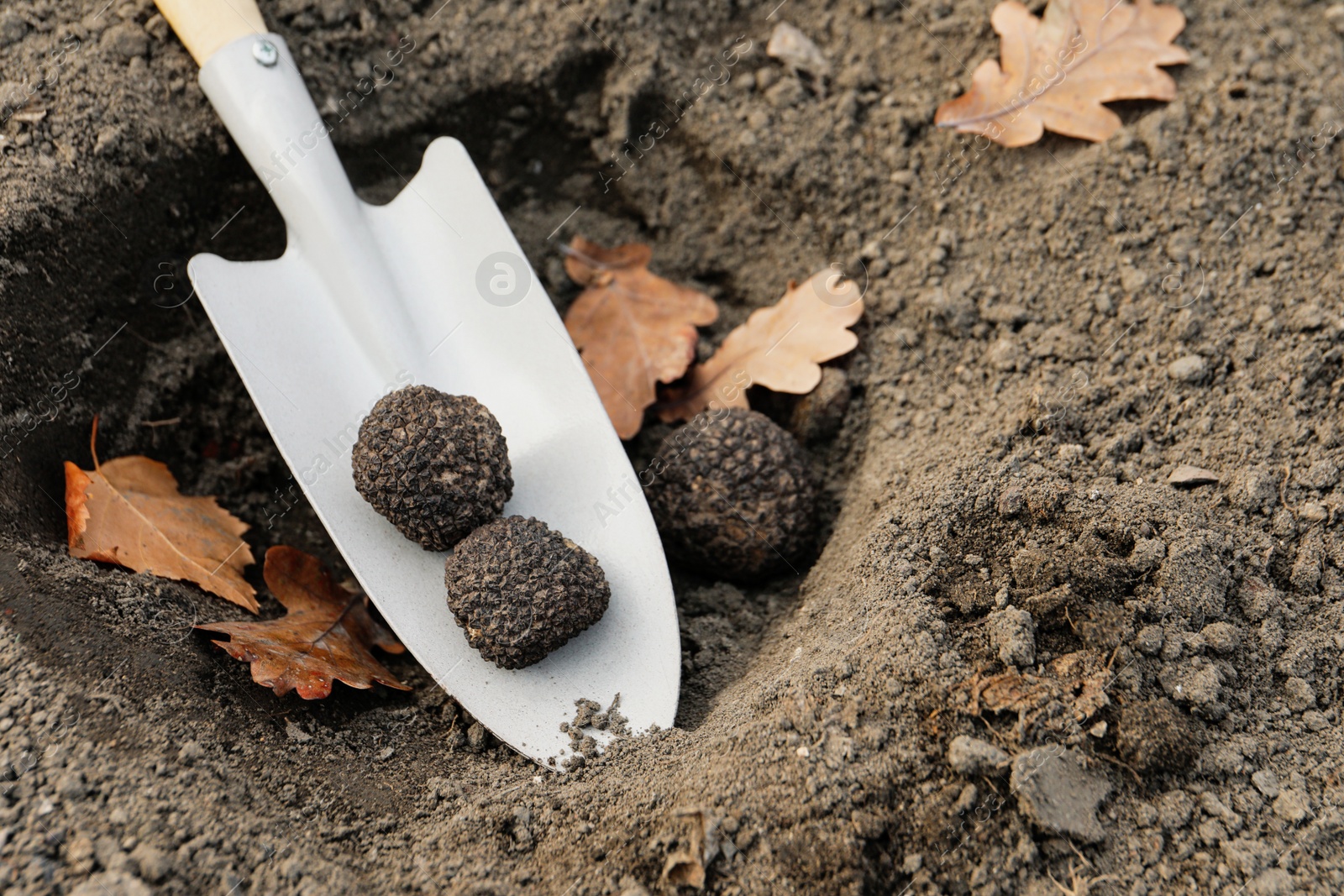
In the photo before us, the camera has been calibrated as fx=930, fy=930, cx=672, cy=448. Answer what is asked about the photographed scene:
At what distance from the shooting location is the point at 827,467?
2.31m

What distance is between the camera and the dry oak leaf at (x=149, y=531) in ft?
6.31

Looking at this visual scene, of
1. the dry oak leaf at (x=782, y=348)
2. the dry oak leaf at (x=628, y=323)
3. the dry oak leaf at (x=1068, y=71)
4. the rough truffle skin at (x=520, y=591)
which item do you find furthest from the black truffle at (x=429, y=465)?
the dry oak leaf at (x=1068, y=71)

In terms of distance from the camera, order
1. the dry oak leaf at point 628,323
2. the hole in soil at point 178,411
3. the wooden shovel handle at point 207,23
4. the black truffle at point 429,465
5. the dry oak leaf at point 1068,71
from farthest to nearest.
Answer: the dry oak leaf at point 628,323, the dry oak leaf at point 1068,71, the wooden shovel handle at point 207,23, the black truffle at point 429,465, the hole in soil at point 178,411

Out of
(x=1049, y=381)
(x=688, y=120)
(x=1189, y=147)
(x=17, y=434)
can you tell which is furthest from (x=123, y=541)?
(x=1189, y=147)

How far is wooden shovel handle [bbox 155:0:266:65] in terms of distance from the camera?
2.06 m

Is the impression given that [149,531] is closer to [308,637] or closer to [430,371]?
[308,637]

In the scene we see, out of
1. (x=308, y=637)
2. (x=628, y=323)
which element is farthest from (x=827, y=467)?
(x=308, y=637)

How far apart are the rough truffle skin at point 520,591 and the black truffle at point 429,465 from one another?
0.08m

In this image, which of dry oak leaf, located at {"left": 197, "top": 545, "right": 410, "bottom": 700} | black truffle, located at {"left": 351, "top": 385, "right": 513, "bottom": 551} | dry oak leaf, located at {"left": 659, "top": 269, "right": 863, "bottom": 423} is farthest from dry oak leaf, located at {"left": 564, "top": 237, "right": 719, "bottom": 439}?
dry oak leaf, located at {"left": 197, "top": 545, "right": 410, "bottom": 700}

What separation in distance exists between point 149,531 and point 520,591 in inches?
33.9

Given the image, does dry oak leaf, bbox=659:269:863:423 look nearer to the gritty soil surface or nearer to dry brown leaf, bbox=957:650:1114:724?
the gritty soil surface

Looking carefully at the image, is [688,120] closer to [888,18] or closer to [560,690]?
[888,18]

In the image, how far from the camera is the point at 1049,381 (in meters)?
2.03

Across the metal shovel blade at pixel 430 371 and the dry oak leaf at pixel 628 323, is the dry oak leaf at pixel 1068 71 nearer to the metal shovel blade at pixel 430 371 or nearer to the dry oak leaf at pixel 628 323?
the dry oak leaf at pixel 628 323
